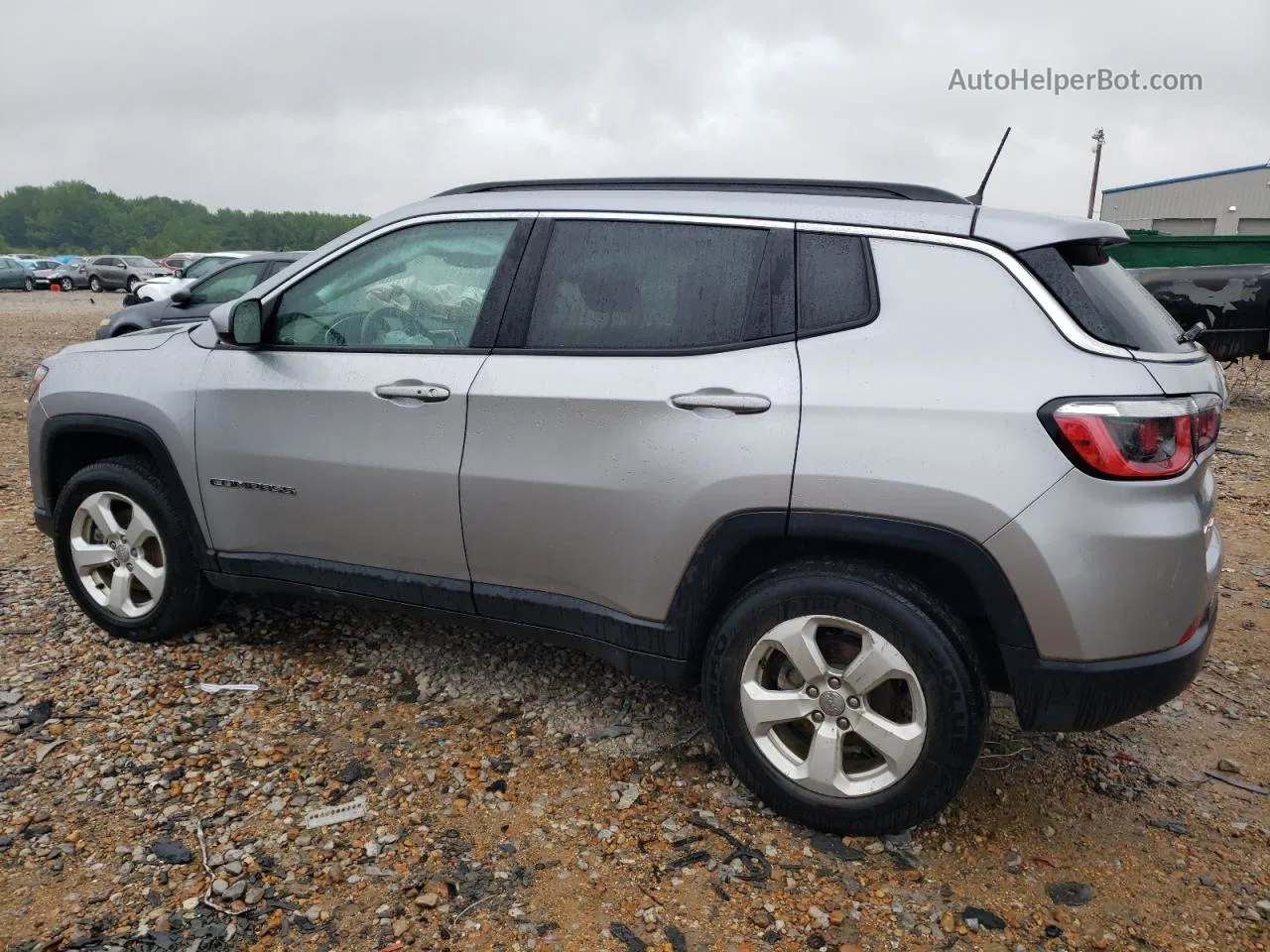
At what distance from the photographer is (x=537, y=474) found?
308cm

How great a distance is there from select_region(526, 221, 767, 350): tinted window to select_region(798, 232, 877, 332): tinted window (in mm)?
158

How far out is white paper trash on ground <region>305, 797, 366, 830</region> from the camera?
290cm

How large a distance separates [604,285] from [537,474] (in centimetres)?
64

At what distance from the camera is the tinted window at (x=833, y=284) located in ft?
9.11

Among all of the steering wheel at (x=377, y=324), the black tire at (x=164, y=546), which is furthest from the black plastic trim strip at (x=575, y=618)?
the black tire at (x=164, y=546)

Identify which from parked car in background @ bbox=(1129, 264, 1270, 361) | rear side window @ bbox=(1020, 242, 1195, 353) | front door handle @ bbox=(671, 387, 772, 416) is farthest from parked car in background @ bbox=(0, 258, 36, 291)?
rear side window @ bbox=(1020, 242, 1195, 353)

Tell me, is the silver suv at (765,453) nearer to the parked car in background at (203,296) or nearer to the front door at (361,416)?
the front door at (361,416)

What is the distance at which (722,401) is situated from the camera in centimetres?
279

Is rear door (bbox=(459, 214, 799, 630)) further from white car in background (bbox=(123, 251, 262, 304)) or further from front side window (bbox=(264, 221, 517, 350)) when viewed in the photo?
white car in background (bbox=(123, 251, 262, 304))

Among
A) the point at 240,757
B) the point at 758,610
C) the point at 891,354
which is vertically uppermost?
the point at 891,354

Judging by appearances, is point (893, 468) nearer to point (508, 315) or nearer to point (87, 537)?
point (508, 315)

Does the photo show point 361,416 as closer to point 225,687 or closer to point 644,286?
point 644,286

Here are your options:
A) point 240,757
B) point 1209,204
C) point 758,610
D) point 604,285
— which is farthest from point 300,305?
point 1209,204

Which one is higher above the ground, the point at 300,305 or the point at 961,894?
the point at 300,305
